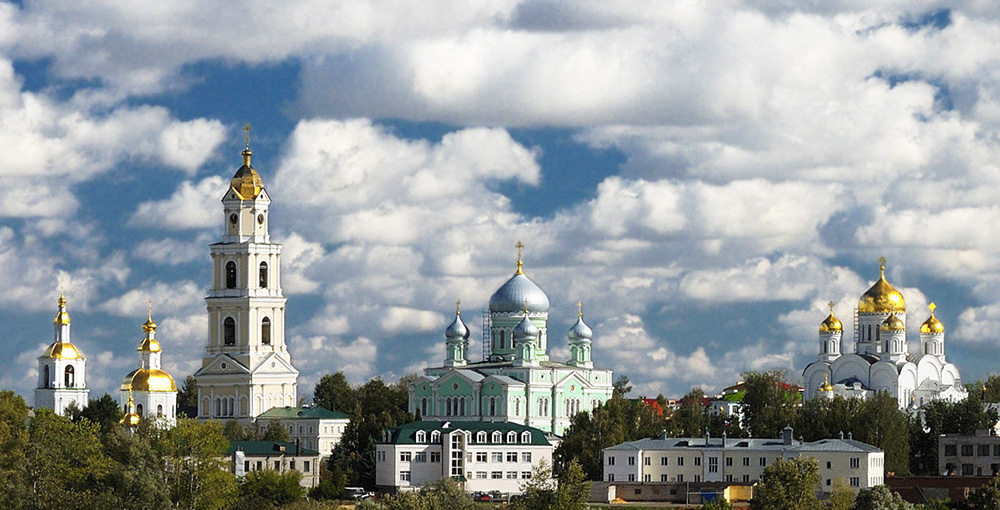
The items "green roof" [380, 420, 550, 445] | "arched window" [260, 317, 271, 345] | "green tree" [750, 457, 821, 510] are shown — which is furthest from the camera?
"arched window" [260, 317, 271, 345]

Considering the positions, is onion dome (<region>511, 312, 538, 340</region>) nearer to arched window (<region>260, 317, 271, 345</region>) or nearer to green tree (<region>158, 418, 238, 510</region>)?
arched window (<region>260, 317, 271, 345</region>)

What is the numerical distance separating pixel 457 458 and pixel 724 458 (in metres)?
10.2

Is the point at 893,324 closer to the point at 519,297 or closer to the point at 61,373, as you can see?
the point at 519,297

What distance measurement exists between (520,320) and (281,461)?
18252 mm

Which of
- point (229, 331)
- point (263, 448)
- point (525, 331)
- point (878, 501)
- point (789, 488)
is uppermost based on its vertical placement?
point (229, 331)

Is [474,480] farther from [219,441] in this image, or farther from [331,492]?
[219,441]

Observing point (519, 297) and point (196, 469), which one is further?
point (519, 297)

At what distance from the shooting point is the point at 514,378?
298ft

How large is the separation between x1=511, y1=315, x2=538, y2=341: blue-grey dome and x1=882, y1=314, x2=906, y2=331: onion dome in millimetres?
18247

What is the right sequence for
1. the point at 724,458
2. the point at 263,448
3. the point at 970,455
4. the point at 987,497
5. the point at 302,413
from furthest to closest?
1. the point at 302,413
2. the point at 263,448
3. the point at 970,455
4. the point at 724,458
5. the point at 987,497

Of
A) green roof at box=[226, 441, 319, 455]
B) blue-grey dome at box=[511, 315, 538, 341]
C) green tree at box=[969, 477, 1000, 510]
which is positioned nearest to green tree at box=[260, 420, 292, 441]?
green roof at box=[226, 441, 319, 455]

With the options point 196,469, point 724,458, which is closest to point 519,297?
point 724,458

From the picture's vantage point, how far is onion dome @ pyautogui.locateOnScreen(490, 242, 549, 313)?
3735 inches

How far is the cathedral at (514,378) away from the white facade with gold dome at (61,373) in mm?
19051
